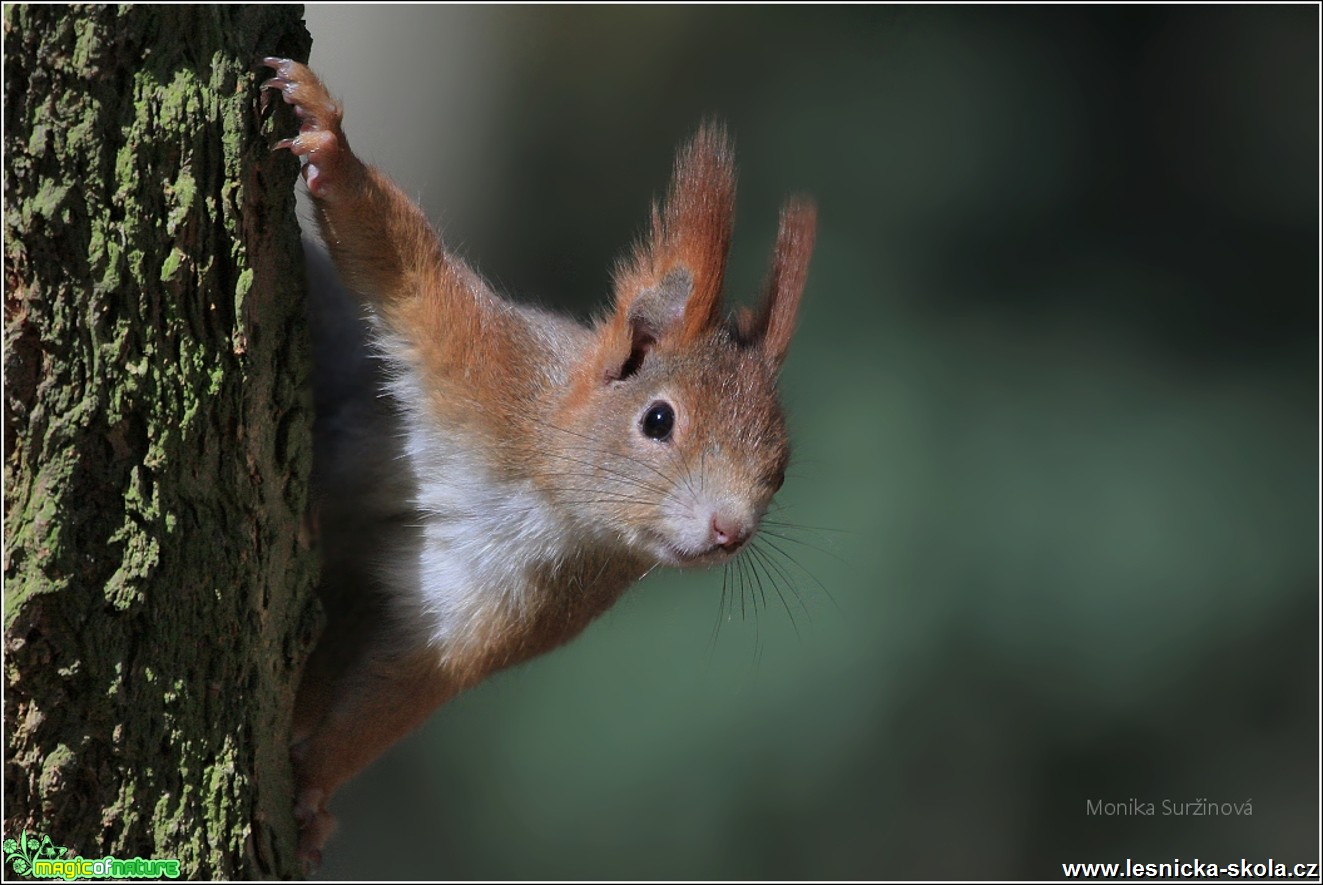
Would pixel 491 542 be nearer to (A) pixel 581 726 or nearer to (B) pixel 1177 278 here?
(A) pixel 581 726

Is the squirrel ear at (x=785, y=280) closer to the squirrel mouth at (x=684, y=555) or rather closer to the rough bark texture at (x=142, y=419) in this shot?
the squirrel mouth at (x=684, y=555)

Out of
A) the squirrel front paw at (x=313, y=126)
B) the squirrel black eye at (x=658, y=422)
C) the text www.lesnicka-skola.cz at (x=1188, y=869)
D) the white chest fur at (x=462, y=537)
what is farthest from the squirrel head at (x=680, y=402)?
the text www.lesnicka-skola.cz at (x=1188, y=869)

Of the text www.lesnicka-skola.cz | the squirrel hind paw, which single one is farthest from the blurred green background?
the squirrel hind paw

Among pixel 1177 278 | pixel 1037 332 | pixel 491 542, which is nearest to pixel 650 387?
pixel 491 542

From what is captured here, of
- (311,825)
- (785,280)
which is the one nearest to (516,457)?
(785,280)

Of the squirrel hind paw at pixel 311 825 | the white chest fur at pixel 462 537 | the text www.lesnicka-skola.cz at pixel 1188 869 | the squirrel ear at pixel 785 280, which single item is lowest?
the text www.lesnicka-skola.cz at pixel 1188 869

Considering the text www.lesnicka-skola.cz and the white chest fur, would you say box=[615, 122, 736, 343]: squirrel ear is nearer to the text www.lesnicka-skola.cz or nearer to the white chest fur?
the white chest fur
